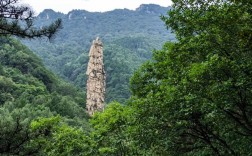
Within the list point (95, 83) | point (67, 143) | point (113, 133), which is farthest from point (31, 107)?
point (113, 133)

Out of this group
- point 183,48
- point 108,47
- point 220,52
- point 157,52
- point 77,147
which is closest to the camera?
point 220,52

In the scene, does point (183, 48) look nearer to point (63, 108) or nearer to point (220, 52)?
point (220, 52)

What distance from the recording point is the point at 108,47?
139 meters

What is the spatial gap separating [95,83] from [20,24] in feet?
155

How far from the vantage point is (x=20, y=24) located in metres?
8.11

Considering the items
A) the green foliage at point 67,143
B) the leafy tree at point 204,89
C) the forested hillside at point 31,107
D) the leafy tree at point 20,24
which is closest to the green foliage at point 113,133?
the green foliage at point 67,143

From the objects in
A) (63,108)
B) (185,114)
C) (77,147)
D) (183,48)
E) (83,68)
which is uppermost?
(183,48)

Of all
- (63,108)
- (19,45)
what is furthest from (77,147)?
(19,45)

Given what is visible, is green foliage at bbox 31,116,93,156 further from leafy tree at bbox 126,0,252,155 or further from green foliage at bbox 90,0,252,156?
leafy tree at bbox 126,0,252,155

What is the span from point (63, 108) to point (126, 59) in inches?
2942

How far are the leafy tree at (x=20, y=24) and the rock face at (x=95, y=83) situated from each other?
46221 mm

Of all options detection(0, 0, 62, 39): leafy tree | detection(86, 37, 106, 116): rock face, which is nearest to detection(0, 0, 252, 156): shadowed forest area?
detection(0, 0, 62, 39): leafy tree

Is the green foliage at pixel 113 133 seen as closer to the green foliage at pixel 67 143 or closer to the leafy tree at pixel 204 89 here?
the green foliage at pixel 67 143

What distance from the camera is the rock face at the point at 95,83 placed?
179 ft
